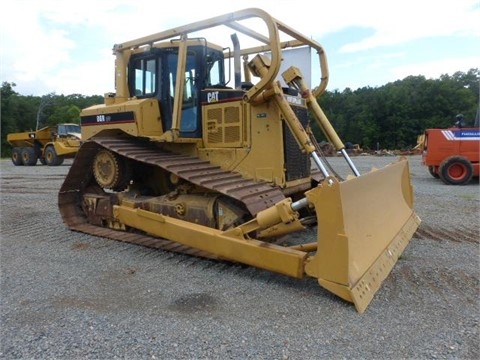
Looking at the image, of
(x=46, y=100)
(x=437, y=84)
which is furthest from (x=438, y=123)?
(x=46, y=100)

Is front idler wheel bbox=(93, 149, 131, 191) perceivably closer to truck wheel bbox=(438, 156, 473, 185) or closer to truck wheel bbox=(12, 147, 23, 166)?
truck wheel bbox=(438, 156, 473, 185)

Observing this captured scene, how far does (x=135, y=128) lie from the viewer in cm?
588

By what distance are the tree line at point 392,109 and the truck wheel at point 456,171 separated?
30.1 metres

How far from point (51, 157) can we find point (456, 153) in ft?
61.0

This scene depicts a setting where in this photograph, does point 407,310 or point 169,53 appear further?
point 169,53

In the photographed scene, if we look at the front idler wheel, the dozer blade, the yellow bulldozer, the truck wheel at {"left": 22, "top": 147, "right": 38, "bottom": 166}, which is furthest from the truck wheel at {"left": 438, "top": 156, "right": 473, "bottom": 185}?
the truck wheel at {"left": 22, "top": 147, "right": 38, "bottom": 166}

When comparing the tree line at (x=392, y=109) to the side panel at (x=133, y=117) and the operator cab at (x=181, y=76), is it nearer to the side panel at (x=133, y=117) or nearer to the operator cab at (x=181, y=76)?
the operator cab at (x=181, y=76)

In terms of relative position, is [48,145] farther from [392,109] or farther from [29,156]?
[392,109]

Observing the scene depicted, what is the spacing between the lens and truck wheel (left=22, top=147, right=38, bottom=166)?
22938 millimetres

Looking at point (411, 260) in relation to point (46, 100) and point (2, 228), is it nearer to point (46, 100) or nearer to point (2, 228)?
point (2, 228)

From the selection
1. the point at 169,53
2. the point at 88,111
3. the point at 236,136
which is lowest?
the point at 236,136

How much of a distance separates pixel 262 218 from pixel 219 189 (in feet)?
2.68

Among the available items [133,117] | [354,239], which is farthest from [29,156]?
[354,239]

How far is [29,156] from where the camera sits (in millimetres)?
22938
